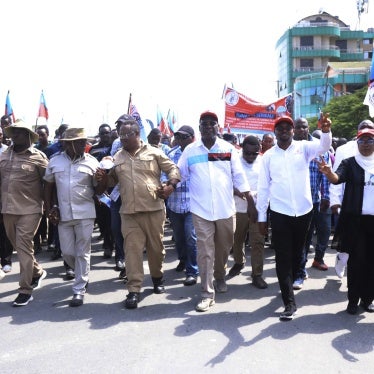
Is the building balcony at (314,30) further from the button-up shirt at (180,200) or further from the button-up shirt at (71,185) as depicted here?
the button-up shirt at (71,185)

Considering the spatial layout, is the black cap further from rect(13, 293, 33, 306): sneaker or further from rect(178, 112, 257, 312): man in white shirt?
rect(13, 293, 33, 306): sneaker

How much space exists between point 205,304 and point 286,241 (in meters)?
1.08

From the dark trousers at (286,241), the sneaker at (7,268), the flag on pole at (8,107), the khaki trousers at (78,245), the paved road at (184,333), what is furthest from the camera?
the flag on pole at (8,107)

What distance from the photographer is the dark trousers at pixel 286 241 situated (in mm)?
4441

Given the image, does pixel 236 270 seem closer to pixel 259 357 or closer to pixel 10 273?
pixel 259 357

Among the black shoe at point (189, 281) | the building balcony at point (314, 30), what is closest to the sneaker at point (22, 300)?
the black shoe at point (189, 281)

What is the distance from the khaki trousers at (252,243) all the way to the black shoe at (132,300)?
1536mm

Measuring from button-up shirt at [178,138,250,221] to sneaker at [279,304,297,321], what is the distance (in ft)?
3.79

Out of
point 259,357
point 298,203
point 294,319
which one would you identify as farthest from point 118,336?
point 298,203

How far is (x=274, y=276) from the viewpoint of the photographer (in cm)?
596

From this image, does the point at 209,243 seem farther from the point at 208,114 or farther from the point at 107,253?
the point at 107,253

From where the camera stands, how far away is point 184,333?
4066 mm

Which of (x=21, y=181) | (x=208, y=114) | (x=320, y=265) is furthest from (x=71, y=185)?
(x=320, y=265)

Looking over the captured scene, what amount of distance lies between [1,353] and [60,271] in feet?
8.79
